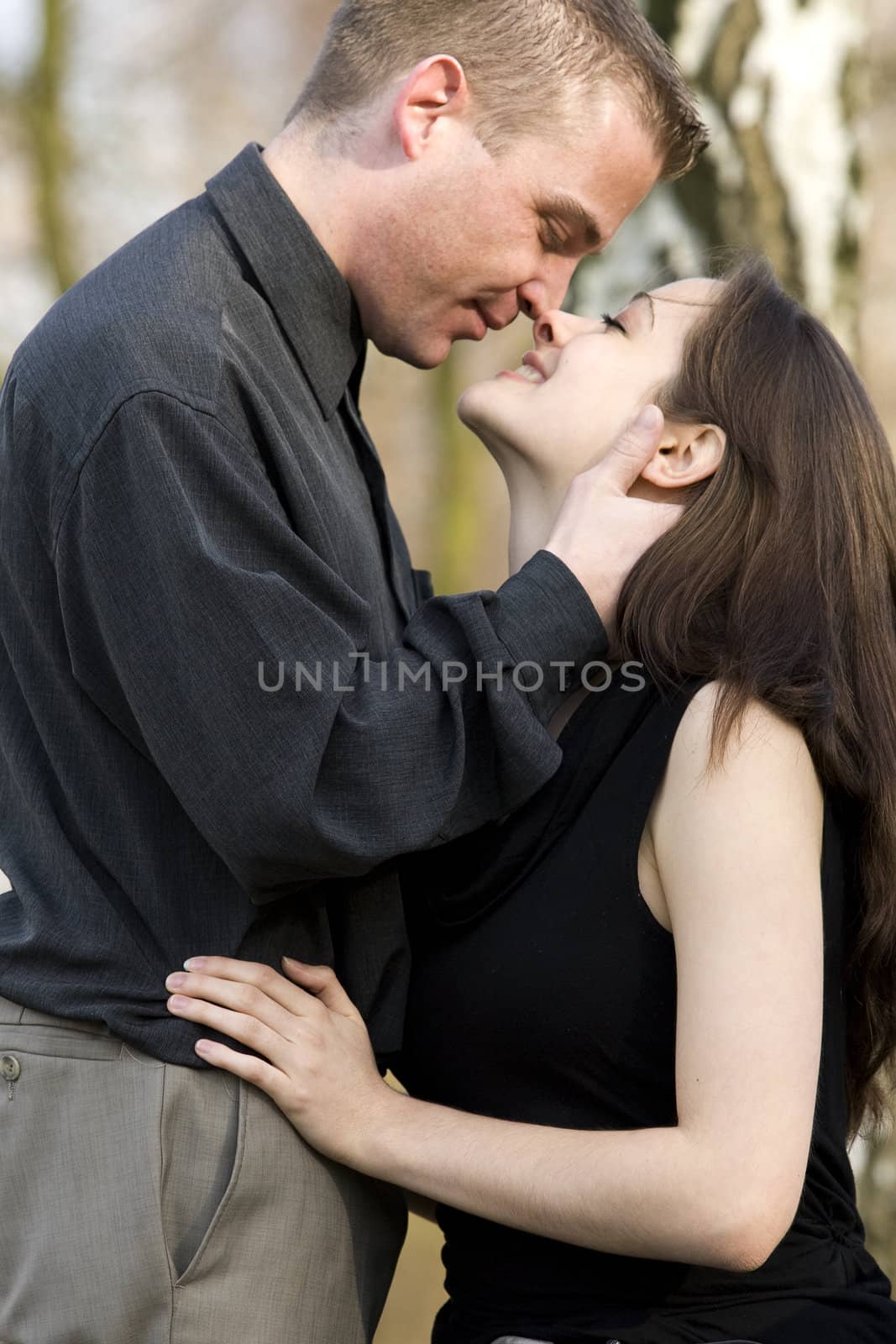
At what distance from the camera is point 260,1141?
6.37 ft

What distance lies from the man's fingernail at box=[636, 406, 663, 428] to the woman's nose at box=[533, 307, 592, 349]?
0.30m

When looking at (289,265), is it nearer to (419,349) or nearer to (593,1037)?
(419,349)

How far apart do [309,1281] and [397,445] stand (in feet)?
20.1

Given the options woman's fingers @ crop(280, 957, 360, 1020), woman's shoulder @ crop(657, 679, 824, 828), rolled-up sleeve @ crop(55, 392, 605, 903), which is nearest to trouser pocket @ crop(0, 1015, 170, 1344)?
woman's fingers @ crop(280, 957, 360, 1020)

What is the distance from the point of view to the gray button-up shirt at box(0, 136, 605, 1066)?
1.78 m

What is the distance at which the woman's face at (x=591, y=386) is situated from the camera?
2301 mm

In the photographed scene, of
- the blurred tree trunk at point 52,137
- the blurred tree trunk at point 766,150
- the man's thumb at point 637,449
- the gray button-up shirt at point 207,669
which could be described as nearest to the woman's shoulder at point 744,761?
the gray button-up shirt at point 207,669

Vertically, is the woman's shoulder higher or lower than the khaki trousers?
higher

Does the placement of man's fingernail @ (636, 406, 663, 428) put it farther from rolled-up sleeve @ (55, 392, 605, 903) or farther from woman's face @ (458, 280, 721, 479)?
rolled-up sleeve @ (55, 392, 605, 903)

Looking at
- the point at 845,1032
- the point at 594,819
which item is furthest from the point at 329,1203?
the point at 845,1032

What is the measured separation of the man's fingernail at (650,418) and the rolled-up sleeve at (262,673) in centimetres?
45

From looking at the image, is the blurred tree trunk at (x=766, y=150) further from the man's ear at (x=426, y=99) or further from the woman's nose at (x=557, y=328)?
the man's ear at (x=426, y=99)

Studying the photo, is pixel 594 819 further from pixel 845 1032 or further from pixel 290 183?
pixel 290 183

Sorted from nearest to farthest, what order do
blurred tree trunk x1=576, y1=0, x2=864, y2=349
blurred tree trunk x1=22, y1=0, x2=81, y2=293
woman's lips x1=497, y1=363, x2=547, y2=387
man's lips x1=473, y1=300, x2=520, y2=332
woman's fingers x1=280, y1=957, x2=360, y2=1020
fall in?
woman's fingers x1=280, y1=957, x2=360, y2=1020
woman's lips x1=497, y1=363, x2=547, y2=387
man's lips x1=473, y1=300, x2=520, y2=332
blurred tree trunk x1=576, y1=0, x2=864, y2=349
blurred tree trunk x1=22, y1=0, x2=81, y2=293
